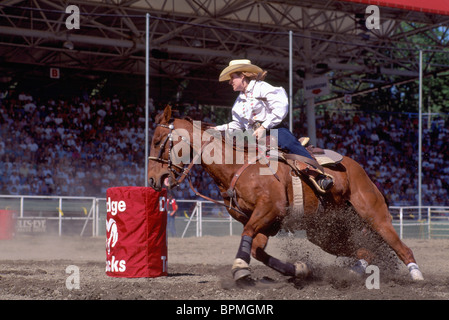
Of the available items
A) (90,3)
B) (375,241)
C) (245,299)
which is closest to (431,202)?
(90,3)

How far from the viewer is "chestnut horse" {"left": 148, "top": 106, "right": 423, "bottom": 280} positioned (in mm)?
6695

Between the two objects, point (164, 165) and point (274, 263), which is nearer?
point (274, 263)

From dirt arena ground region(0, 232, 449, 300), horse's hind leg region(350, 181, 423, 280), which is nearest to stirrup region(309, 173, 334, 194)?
horse's hind leg region(350, 181, 423, 280)

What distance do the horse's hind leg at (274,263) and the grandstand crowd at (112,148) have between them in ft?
48.9

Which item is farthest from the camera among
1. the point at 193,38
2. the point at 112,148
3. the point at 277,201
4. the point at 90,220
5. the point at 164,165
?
the point at 193,38

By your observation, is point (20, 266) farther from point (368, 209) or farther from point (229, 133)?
point (368, 209)

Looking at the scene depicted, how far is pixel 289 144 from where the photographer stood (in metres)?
7.36

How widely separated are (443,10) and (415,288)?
637 inches

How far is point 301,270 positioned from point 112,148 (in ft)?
59.5

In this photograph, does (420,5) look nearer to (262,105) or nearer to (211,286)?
(262,105)

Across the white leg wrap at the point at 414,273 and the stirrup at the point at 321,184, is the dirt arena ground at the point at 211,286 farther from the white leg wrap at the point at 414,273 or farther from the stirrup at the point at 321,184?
the stirrup at the point at 321,184

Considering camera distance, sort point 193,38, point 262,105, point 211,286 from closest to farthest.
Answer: point 211,286
point 262,105
point 193,38

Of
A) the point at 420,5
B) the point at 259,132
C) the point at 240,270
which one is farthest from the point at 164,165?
the point at 420,5

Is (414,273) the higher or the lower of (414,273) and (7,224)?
the higher
